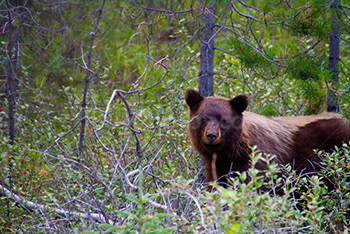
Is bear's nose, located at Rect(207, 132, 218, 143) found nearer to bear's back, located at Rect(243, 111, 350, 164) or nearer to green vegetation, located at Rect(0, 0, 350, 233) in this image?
green vegetation, located at Rect(0, 0, 350, 233)

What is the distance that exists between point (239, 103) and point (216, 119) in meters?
0.32

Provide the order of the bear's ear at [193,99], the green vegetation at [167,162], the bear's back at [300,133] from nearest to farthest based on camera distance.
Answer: the green vegetation at [167,162] → the bear's ear at [193,99] → the bear's back at [300,133]

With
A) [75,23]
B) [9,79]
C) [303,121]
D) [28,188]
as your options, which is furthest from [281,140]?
[75,23]

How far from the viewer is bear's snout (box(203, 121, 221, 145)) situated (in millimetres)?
4715

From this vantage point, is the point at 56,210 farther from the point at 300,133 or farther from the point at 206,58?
the point at 300,133

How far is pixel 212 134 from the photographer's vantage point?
4711mm

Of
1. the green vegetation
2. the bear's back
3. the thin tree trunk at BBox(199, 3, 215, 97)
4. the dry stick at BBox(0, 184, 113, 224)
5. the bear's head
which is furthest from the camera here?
the thin tree trunk at BBox(199, 3, 215, 97)

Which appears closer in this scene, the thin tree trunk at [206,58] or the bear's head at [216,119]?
the bear's head at [216,119]

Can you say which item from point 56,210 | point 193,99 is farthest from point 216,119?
point 56,210

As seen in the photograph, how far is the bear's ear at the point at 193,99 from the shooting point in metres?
5.06

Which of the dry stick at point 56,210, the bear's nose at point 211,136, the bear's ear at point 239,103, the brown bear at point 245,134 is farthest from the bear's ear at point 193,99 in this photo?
the dry stick at point 56,210

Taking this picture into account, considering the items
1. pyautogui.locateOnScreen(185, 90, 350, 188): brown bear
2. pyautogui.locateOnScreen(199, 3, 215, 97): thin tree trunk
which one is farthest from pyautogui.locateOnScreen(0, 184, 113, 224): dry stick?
pyautogui.locateOnScreen(199, 3, 215, 97): thin tree trunk

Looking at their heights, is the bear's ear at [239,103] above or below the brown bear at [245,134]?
above

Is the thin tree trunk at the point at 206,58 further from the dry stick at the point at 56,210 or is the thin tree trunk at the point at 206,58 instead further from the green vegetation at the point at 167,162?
the dry stick at the point at 56,210
